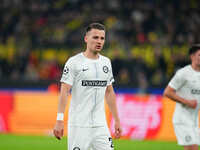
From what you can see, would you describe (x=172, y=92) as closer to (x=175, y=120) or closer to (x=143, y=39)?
(x=175, y=120)

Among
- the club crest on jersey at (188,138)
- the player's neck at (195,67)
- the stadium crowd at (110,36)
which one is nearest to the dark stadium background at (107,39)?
the stadium crowd at (110,36)

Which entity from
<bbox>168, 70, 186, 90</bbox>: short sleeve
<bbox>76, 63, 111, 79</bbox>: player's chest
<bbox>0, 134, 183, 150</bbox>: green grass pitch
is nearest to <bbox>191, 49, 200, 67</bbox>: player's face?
<bbox>168, 70, 186, 90</bbox>: short sleeve

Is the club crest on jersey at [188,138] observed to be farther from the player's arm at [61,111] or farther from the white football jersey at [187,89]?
the player's arm at [61,111]

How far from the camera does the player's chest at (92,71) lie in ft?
21.9

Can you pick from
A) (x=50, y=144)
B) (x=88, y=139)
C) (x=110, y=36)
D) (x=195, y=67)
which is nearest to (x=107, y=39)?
(x=110, y=36)

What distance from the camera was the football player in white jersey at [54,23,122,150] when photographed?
659cm

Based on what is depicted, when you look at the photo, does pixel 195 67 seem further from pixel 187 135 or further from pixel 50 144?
pixel 50 144

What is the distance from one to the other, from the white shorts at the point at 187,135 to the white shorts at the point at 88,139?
1.67 m

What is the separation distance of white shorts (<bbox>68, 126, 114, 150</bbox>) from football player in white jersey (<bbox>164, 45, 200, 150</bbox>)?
1.75m

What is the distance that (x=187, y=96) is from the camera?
812 cm

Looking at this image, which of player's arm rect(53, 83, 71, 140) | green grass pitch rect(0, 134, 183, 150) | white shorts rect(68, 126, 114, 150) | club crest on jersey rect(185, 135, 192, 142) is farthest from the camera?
green grass pitch rect(0, 134, 183, 150)

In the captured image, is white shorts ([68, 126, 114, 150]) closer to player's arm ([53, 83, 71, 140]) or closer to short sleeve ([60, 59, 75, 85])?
player's arm ([53, 83, 71, 140])

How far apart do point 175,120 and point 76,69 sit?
2252 millimetres

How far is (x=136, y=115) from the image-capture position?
14.8 m
